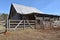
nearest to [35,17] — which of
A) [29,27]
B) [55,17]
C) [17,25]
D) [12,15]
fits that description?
[29,27]

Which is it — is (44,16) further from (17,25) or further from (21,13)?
(17,25)

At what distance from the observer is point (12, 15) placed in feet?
90.6

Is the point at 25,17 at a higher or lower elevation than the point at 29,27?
higher

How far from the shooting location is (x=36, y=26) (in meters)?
17.5

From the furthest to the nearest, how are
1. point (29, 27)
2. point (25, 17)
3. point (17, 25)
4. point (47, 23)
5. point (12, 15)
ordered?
point (12, 15)
point (25, 17)
point (47, 23)
point (29, 27)
point (17, 25)

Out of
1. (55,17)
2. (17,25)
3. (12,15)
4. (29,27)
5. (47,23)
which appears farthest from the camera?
(12,15)

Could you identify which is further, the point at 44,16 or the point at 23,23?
the point at 44,16

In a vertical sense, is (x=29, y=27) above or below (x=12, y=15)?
below

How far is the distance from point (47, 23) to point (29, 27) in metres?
3.81

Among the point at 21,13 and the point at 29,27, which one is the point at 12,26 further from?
the point at 21,13

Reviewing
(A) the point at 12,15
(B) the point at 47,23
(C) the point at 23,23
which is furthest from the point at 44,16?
(A) the point at 12,15

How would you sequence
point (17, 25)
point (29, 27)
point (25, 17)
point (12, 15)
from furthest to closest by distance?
1. point (12, 15)
2. point (25, 17)
3. point (29, 27)
4. point (17, 25)

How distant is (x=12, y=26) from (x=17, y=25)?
0.73m

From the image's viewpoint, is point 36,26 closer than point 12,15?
Yes
